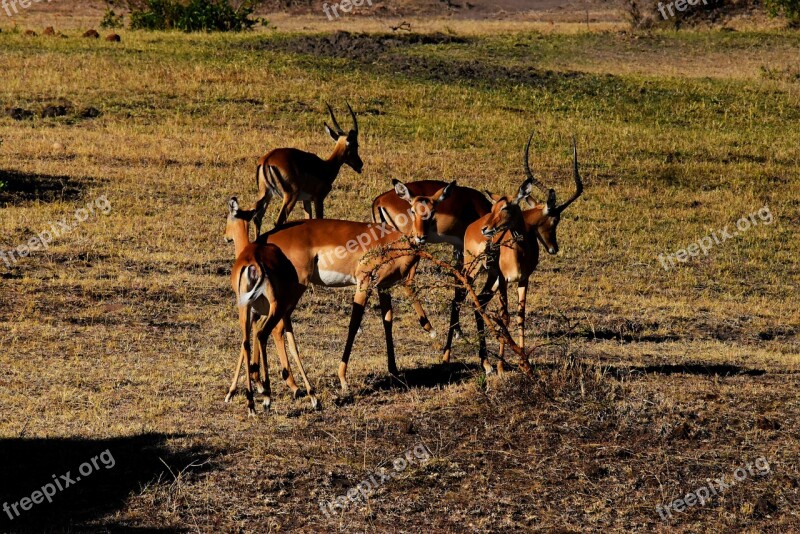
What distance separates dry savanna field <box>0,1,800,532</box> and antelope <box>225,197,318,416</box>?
24 cm

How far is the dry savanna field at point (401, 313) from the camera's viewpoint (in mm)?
7543

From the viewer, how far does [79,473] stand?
7.71 meters

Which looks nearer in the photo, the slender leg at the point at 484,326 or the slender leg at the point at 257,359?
the slender leg at the point at 257,359

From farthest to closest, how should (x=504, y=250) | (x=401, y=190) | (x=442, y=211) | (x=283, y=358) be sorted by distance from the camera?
(x=442, y=211) → (x=401, y=190) → (x=504, y=250) → (x=283, y=358)

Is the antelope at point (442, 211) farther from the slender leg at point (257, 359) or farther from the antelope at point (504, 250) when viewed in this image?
the slender leg at point (257, 359)

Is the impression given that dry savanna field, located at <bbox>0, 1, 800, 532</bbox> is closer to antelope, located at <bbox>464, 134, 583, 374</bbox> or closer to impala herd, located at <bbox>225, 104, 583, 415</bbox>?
impala herd, located at <bbox>225, 104, 583, 415</bbox>

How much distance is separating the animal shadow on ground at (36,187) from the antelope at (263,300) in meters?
8.40

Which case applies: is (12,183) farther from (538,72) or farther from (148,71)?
(538,72)

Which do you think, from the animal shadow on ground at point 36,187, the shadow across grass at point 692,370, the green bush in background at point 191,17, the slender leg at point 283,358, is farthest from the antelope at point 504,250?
the green bush in background at point 191,17

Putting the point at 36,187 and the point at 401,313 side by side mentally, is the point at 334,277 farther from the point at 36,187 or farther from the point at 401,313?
the point at 36,187

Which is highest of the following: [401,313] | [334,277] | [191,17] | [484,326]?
[191,17]

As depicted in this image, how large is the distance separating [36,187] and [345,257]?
9.20 meters

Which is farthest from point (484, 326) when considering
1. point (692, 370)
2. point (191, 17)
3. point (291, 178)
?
point (191, 17)

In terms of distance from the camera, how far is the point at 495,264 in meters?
10.4
